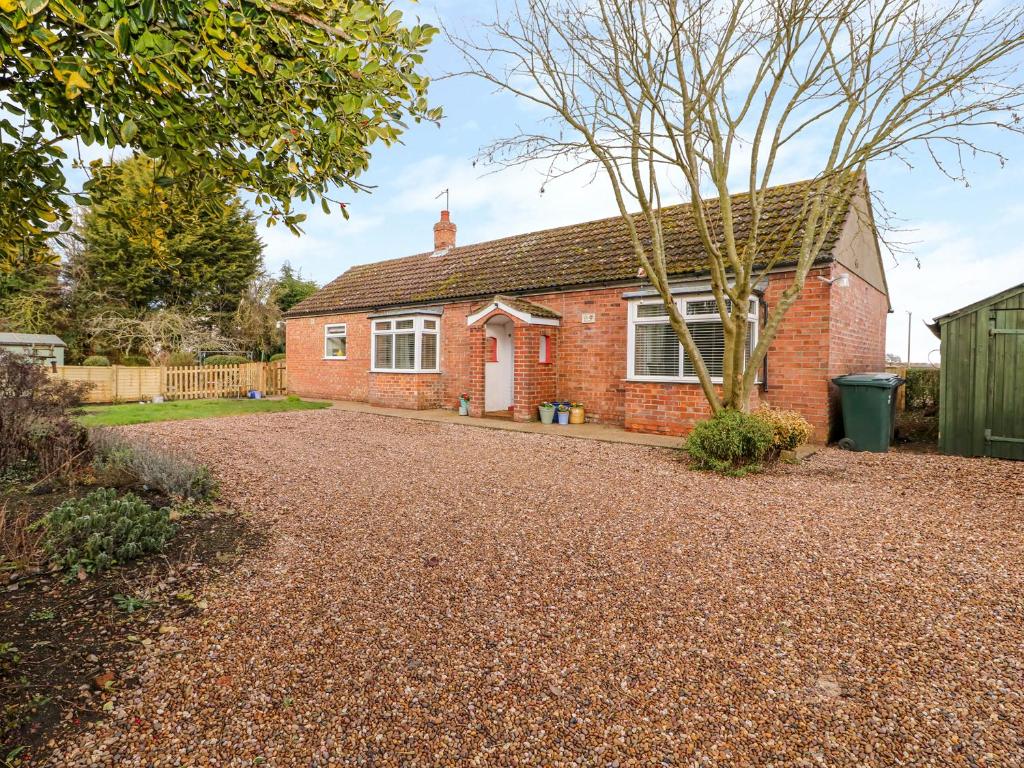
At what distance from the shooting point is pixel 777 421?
6.95 meters

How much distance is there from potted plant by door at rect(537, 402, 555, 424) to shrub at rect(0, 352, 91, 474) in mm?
7533

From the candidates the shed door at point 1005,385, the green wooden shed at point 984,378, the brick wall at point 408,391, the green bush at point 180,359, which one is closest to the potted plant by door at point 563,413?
the brick wall at point 408,391

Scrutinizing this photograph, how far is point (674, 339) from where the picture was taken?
31.3ft

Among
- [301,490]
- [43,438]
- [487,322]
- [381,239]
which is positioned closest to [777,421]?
[301,490]

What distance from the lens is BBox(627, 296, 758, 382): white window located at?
9.11 metres

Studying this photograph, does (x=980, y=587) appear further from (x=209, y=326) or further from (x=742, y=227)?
(x=209, y=326)

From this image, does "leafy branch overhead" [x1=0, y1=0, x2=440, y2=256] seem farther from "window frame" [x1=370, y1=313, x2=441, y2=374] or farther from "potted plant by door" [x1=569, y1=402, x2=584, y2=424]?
"window frame" [x1=370, y1=313, x2=441, y2=374]

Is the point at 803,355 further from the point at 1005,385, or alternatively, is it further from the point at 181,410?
the point at 181,410

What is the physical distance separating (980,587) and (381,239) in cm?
2325

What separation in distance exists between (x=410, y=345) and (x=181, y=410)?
5856mm

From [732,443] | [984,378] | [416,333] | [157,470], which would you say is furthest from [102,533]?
[984,378]

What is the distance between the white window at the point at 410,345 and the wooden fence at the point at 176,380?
600 cm

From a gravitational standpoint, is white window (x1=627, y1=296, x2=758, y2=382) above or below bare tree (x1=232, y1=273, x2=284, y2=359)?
below

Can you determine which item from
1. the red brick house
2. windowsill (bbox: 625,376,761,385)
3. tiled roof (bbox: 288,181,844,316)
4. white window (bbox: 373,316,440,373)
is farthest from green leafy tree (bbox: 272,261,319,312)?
windowsill (bbox: 625,376,761,385)
